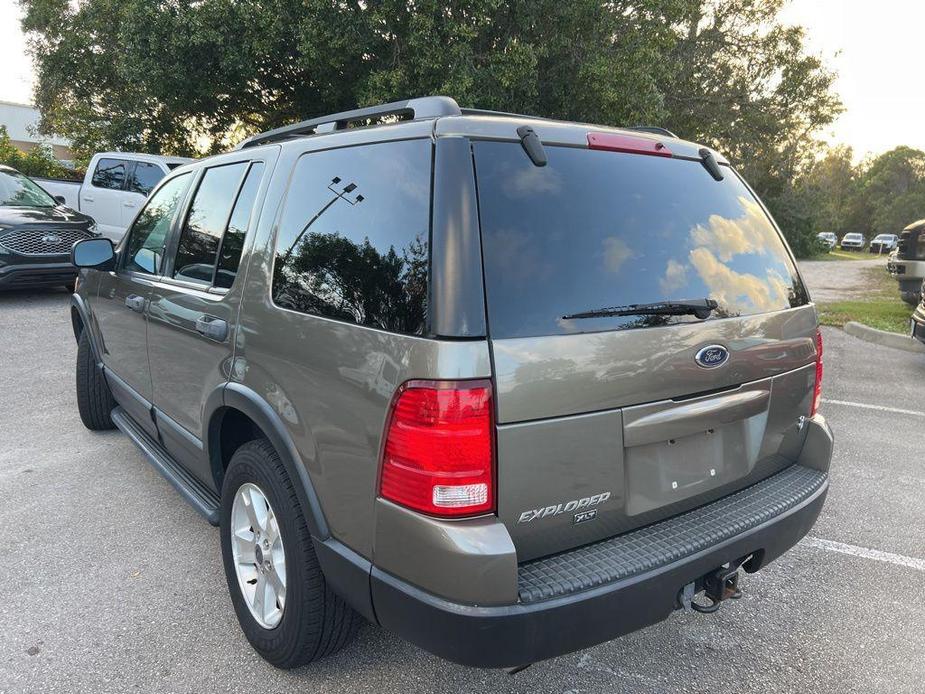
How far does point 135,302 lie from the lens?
3.50 m

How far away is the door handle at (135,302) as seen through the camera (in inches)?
135

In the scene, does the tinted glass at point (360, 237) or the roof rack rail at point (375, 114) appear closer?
the tinted glass at point (360, 237)

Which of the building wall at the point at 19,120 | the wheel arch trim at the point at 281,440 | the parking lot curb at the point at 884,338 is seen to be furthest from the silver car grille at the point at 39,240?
the building wall at the point at 19,120

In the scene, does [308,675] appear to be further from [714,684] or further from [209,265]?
[209,265]

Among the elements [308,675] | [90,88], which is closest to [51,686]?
[308,675]

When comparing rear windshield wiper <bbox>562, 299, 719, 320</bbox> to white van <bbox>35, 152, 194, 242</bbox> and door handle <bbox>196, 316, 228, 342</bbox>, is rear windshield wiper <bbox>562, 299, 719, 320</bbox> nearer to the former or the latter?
door handle <bbox>196, 316, 228, 342</bbox>

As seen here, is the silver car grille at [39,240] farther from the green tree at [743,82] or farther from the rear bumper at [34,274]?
the green tree at [743,82]

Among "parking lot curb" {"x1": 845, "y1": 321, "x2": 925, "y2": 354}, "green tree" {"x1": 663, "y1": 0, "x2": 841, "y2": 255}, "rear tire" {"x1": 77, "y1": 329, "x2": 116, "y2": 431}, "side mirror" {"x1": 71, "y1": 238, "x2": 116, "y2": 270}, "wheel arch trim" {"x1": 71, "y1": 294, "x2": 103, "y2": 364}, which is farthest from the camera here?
"green tree" {"x1": 663, "y1": 0, "x2": 841, "y2": 255}

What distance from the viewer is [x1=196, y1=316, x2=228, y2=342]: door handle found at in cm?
260

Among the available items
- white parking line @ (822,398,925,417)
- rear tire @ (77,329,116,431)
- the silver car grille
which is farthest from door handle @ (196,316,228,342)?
the silver car grille

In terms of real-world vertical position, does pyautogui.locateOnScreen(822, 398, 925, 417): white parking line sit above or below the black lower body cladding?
below

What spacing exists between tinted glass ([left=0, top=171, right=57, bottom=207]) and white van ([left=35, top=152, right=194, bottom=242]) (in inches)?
46.2

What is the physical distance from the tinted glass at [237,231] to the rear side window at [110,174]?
1081 centimetres

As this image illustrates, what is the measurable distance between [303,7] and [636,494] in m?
12.2
